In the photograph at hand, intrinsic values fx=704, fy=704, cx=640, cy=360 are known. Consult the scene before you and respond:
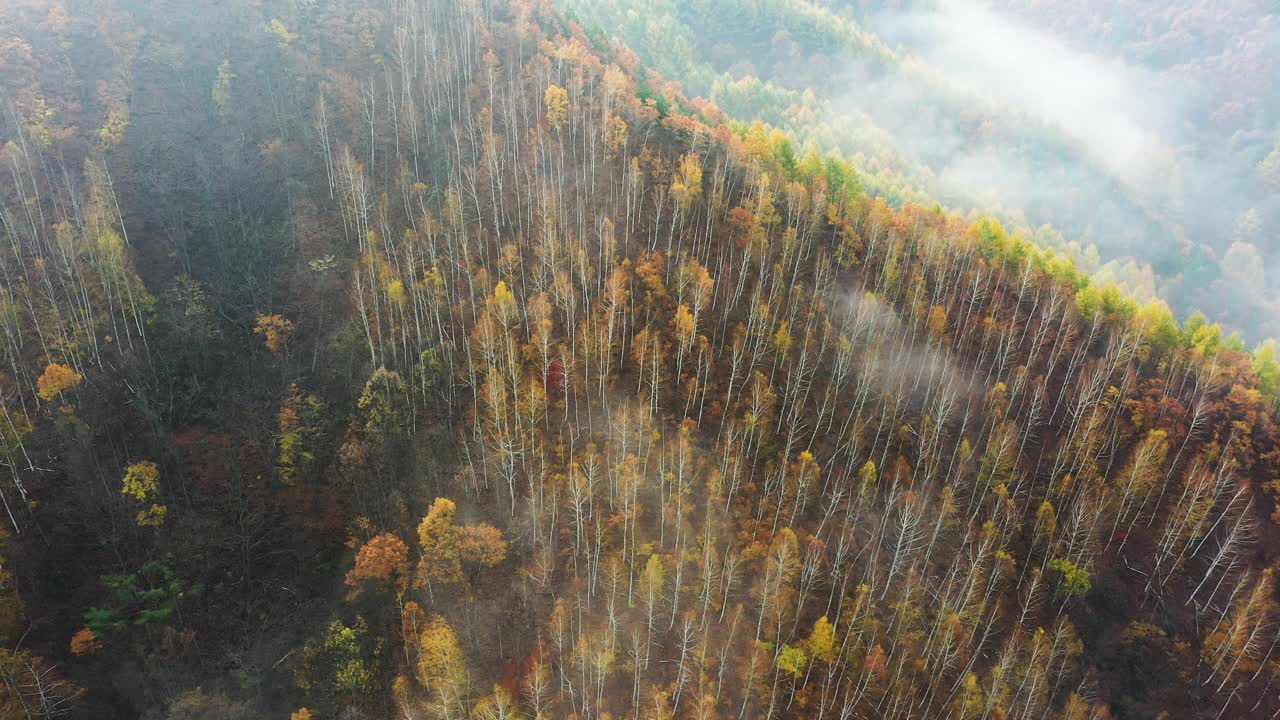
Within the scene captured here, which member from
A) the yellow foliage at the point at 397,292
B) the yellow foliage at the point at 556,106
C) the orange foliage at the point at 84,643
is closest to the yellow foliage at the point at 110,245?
the yellow foliage at the point at 397,292

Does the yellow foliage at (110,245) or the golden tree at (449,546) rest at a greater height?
the yellow foliage at (110,245)

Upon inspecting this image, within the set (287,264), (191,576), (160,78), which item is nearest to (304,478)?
(191,576)

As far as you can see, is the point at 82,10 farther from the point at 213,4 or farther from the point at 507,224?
the point at 507,224

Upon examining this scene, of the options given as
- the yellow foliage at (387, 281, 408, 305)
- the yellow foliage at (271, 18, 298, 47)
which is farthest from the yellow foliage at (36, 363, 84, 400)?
the yellow foliage at (271, 18, 298, 47)

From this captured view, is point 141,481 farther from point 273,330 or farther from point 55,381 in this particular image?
point 273,330

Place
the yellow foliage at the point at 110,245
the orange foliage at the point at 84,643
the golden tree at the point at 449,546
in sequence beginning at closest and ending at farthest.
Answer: the orange foliage at the point at 84,643
the golden tree at the point at 449,546
the yellow foliage at the point at 110,245

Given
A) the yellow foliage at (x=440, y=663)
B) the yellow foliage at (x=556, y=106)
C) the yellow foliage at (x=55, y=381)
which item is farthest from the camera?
the yellow foliage at (x=556, y=106)

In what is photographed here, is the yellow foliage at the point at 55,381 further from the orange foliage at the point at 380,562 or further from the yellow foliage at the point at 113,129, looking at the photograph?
the yellow foliage at the point at 113,129

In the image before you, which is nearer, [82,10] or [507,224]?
[507,224]
